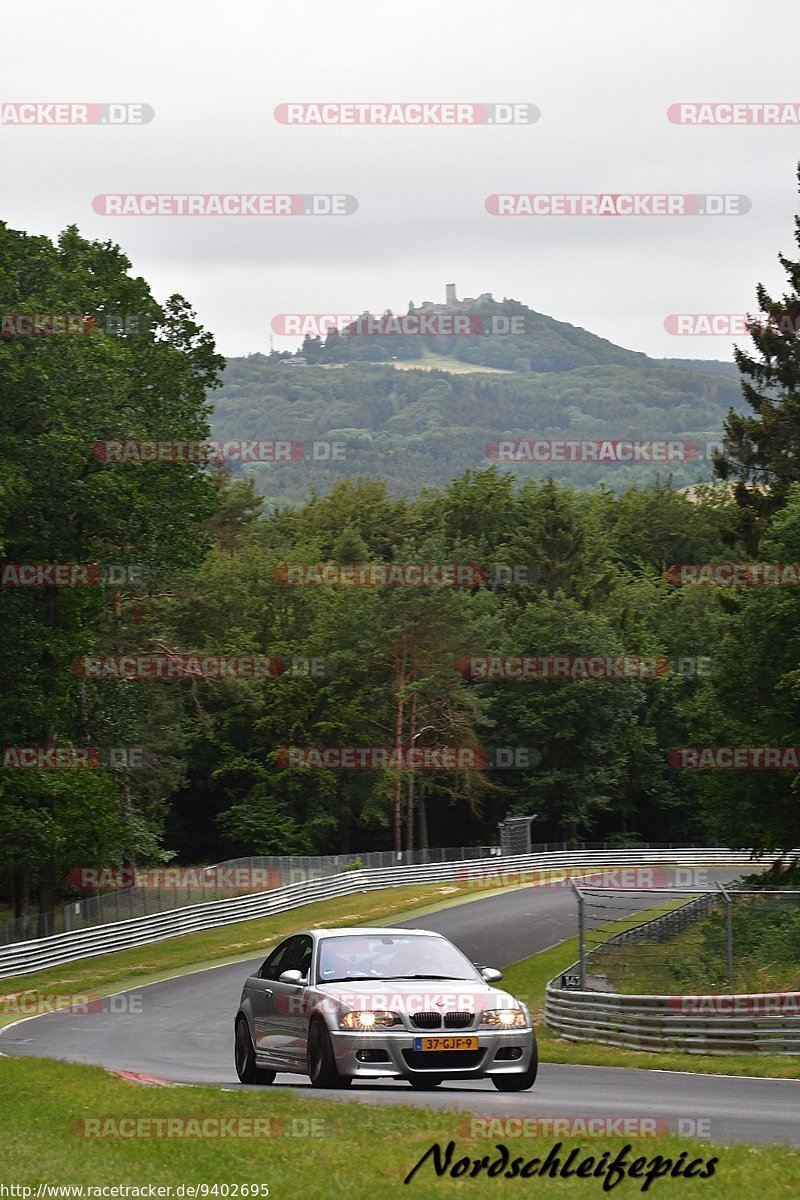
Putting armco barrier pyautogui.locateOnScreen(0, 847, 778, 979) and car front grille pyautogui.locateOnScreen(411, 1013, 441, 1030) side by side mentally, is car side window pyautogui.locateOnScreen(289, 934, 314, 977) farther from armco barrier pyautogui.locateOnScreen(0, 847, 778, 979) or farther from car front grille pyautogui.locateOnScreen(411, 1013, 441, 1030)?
armco barrier pyautogui.locateOnScreen(0, 847, 778, 979)

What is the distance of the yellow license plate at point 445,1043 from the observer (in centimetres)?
1407

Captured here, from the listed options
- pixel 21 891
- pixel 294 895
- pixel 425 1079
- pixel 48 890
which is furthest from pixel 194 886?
pixel 425 1079

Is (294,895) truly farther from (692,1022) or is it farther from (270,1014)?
(270,1014)

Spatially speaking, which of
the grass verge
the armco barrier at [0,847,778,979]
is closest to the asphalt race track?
the grass verge

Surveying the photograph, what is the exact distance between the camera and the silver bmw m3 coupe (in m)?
14.1

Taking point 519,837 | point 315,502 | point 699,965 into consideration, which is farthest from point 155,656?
point 315,502

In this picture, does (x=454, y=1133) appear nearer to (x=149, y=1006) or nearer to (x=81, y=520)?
(x=149, y=1006)

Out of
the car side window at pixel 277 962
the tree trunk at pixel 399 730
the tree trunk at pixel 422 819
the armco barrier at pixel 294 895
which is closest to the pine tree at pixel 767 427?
the armco barrier at pixel 294 895

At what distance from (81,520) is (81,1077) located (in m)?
24.7

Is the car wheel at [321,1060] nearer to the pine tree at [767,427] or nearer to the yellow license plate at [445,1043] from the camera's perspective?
the yellow license plate at [445,1043]

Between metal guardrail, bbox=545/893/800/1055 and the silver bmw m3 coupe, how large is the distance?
5.95 meters

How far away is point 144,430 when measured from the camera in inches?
1606

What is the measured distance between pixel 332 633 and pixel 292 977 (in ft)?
224

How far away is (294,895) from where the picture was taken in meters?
57.1
